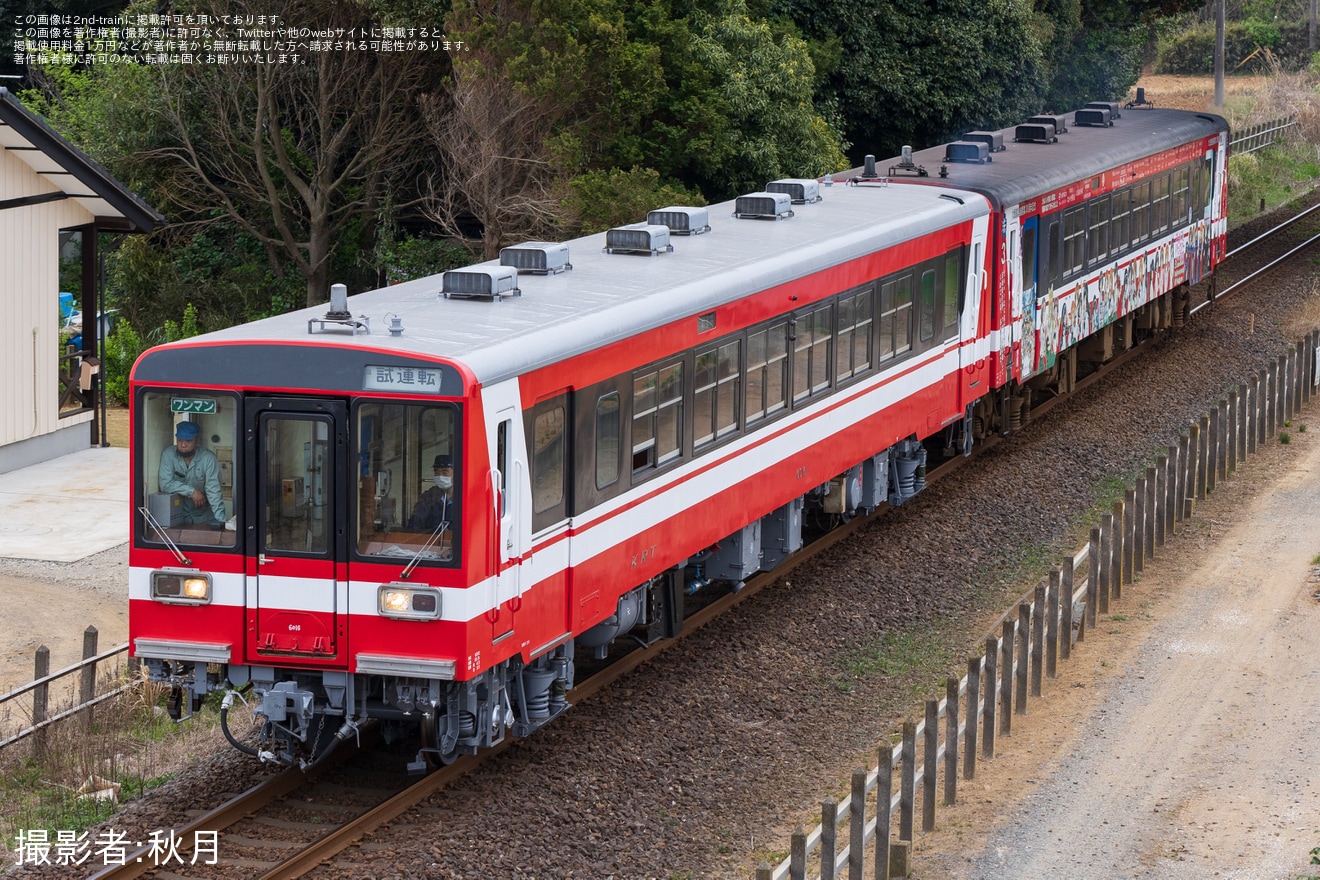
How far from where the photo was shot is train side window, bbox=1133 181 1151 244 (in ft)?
78.9

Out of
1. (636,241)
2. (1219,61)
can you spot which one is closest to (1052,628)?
(636,241)

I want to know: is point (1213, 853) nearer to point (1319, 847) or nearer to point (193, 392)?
point (1319, 847)

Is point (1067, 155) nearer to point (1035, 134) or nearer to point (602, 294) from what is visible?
point (1035, 134)

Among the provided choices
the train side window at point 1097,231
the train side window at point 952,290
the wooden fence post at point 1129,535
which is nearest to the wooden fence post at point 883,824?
the wooden fence post at point 1129,535

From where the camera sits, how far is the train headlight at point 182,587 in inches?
402

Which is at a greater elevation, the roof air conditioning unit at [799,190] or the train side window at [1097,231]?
the roof air conditioning unit at [799,190]

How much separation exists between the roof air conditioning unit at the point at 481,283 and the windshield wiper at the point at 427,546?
90.3 inches

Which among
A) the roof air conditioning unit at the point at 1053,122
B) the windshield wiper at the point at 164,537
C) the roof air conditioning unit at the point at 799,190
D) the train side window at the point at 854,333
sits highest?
the roof air conditioning unit at the point at 1053,122

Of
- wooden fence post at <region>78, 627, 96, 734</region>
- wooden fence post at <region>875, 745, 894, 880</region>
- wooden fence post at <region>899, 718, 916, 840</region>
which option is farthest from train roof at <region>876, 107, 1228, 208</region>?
wooden fence post at <region>78, 627, 96, 734</region>

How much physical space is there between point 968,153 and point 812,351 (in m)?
7.40

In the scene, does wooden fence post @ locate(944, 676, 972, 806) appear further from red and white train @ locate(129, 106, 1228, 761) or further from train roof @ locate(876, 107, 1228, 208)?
train roof @ locate(876, 107, 1228, 208)

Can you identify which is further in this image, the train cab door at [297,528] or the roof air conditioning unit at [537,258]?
the roof air conditioning unit at [537,258]

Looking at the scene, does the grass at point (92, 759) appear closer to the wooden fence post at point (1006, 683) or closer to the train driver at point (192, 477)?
the train driver at point (192, 477)

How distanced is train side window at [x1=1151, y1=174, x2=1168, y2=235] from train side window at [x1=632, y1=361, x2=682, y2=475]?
14.2 metres
